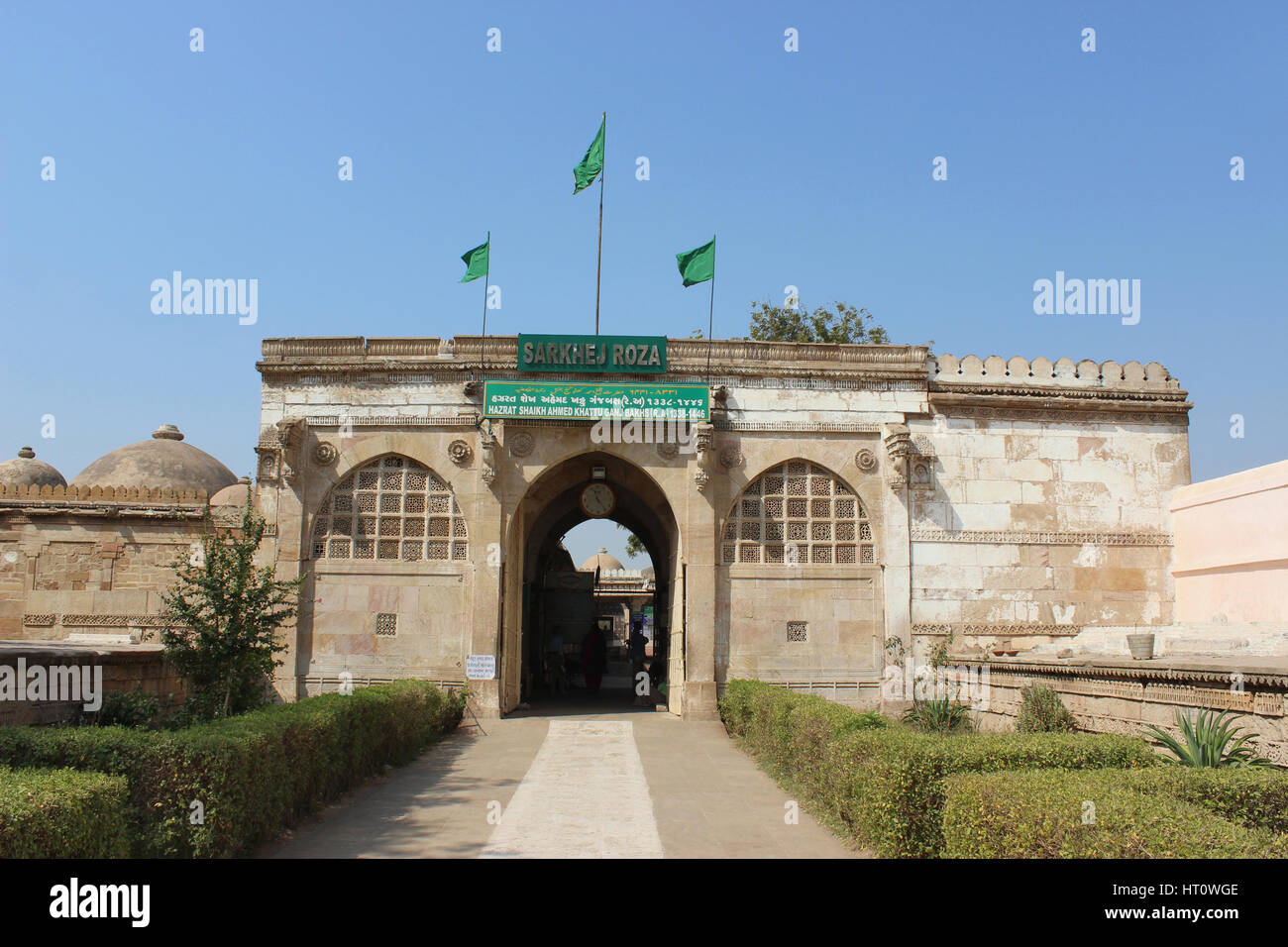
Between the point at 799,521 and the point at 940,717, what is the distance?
5.60 metres

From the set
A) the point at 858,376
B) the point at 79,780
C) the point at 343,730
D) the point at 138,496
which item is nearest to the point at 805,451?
the point at 858,376

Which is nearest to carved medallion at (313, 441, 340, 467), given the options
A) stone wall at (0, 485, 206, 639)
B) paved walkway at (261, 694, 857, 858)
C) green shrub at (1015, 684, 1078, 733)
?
stone wall at (0, 485, 206, 639)

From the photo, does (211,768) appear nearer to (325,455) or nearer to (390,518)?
(390,518)

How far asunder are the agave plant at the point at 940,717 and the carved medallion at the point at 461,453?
29.4 feet

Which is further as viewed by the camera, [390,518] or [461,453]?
[390,518]

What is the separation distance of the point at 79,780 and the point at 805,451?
14.1 metres

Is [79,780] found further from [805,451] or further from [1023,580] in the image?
[1023,580]

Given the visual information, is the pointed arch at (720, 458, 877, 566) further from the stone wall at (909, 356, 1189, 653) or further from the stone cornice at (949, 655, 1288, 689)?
the stone cornice at (949, 655, 1288, 689)

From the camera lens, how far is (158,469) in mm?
25125

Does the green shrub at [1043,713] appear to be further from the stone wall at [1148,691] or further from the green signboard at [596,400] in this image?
the green signboard at [596,400]

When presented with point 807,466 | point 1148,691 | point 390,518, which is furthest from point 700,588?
point 1148,691

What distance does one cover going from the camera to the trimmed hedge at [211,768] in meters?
7.32
